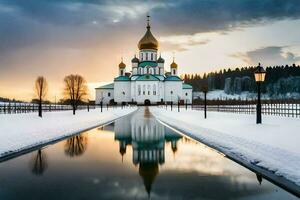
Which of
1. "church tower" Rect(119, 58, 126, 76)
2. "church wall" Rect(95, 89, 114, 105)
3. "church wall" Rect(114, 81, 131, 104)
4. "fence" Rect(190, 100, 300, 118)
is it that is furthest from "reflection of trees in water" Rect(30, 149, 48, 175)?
"church tower" Rect(119, 58, 126, 76)

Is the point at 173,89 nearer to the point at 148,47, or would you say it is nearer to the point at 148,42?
the point at 148,47

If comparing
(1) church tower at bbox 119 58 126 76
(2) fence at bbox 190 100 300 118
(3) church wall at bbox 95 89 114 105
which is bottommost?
(2) fence at bbox 190 100 300 118

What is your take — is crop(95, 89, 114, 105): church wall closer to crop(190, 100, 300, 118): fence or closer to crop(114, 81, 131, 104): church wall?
crop(114, 81, 131, 104): church wall

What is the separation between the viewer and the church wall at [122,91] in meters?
133

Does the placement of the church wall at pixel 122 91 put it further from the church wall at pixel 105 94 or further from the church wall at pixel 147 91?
the church wall at pixel 147 91

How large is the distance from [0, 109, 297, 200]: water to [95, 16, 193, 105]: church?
11279cm

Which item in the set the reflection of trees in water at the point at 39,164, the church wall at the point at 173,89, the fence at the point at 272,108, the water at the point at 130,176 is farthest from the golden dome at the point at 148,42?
the reflection of trees in water at the point at 39,164

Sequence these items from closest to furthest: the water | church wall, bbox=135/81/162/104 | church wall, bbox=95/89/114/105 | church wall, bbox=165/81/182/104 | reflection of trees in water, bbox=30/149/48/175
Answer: the water, reflection of trees in water, bbox=30/149/48/175, church wall, bbox=135/81/162/104, church wall, bbox=165/81/182/104, church wall, bbox=95/89/114/105

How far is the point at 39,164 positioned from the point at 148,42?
397ft

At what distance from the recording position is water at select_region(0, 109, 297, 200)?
24.0ft

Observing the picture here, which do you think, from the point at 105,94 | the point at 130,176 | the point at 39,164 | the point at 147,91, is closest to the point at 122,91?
the point at 105,94

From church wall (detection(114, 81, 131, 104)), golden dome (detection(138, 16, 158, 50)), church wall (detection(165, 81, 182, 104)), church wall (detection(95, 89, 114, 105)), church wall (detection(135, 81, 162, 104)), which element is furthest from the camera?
church wall (detection(95, 89, 114, 105))

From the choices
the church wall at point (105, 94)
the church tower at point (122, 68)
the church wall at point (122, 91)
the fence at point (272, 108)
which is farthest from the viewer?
the church tower at point (122, 68)

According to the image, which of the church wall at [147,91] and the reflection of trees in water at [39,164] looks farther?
the church wall at [147,91]
